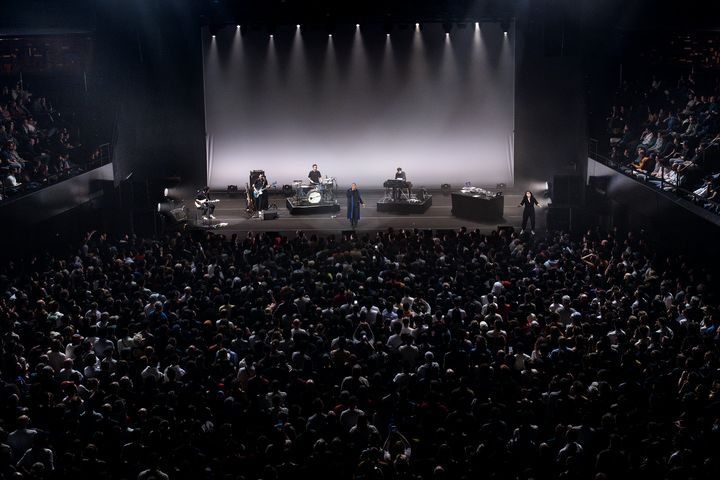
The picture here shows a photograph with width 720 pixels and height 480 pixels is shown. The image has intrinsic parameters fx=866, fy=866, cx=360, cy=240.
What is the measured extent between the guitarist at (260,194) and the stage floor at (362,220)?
1.52 ft

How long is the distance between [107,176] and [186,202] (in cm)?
361

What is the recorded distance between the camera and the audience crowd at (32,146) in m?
18.8

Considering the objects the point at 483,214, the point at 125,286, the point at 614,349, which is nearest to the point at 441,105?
the point at 483,214

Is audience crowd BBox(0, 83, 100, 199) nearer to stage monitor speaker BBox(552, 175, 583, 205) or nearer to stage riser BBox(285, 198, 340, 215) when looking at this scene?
stage riser BBox(285, 198, 340, 215)

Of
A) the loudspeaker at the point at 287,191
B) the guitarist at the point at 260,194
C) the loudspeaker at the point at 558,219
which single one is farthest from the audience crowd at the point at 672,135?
the loudspeaker at the point at 287,191

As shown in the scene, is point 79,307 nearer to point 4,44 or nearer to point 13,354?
point 13,354

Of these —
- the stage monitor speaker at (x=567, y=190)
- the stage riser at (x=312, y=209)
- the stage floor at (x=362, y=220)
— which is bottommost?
the stage floor at (x=362, y=220)

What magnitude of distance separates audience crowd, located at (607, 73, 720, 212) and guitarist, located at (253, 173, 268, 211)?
9.19 meters

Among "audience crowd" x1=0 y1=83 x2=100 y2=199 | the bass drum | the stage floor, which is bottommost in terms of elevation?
the stage floor

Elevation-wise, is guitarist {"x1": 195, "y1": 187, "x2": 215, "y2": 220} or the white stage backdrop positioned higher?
the white stage backdrop

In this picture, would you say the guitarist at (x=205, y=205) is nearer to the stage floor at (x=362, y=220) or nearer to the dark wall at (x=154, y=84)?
the stage floor at (x=362, y=220)

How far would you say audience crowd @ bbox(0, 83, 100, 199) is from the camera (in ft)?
61.8

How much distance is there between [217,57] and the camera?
26.6 meters

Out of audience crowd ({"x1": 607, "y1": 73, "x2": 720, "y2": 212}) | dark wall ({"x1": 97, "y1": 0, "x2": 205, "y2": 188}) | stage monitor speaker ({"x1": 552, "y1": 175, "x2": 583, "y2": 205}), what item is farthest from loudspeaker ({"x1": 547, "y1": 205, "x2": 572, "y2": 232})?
dark wall ({"x1": 97, "y1": 0, "x2": 205, "y2": 188})
